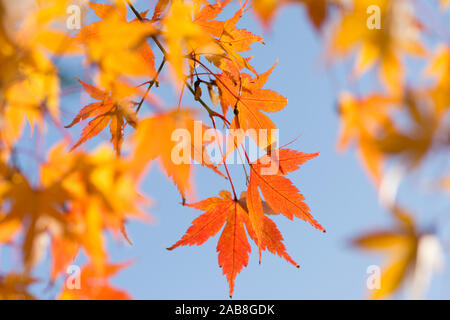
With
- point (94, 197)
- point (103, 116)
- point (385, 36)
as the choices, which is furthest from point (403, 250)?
point (103, 116)

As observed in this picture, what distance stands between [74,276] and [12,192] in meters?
0.25

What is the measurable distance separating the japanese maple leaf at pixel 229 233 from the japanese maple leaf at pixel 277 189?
0.05 metres

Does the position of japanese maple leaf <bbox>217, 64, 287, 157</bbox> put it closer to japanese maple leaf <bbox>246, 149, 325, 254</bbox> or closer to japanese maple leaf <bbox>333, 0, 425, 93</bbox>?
japanese maple leaf <bbox>246, 149, 325, 254</bbox>

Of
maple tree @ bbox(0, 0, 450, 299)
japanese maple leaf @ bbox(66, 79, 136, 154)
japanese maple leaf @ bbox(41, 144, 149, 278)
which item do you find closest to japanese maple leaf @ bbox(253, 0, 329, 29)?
maple tree @ bbox(0, 0, 450, 299)

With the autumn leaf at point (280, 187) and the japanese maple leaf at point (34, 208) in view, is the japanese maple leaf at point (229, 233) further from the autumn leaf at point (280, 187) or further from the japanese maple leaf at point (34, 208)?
the japanese maple leaf at point (34, 208)

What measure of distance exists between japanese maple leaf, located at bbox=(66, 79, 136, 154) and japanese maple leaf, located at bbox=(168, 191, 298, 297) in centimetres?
23

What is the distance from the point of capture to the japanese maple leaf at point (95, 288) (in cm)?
65

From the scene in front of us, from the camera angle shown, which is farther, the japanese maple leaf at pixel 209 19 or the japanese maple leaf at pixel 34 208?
the japanese maple leaf at pixel 209 19

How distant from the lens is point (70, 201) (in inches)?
20.1

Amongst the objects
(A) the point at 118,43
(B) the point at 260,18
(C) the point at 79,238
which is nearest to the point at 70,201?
(C) the point at 79,238

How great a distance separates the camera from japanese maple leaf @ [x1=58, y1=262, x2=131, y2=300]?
0.65 metres

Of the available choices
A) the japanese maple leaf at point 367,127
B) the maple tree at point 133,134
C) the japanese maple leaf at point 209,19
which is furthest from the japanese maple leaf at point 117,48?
the japanese maple leaf at point 209,19
